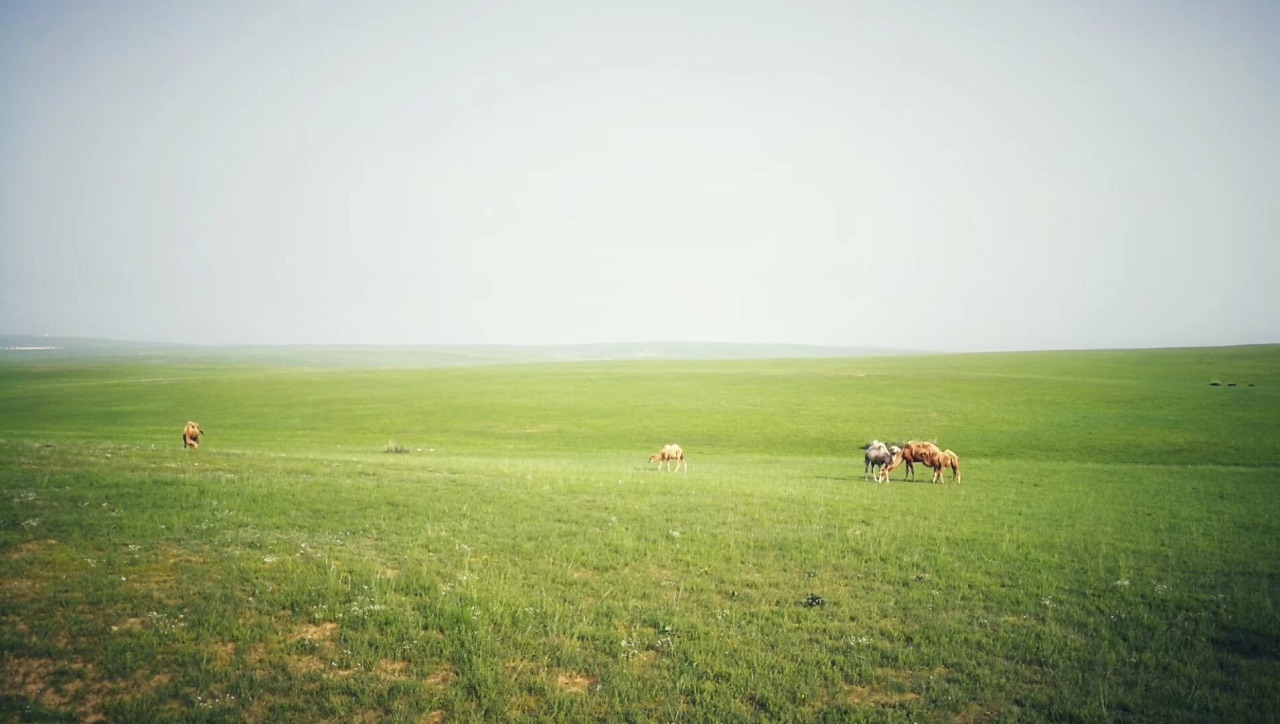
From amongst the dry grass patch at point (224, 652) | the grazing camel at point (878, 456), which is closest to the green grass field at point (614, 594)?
the dry grass patch at point (224, 652)

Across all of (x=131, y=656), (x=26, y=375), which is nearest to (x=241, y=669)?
(x=131, y=656)

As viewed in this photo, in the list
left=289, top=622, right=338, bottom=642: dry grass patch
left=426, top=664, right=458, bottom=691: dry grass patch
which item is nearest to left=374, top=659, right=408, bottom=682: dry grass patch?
left=426, top=664, right=458, bottom=691: dry grass patch

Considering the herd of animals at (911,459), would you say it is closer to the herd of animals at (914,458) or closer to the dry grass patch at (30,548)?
the herd of animals at (914,458)

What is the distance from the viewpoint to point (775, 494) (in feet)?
72.4

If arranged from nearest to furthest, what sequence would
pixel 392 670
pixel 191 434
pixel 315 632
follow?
pixel 392 670, pixel 315 632, pixel 191 434

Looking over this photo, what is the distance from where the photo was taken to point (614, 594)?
11547 mm

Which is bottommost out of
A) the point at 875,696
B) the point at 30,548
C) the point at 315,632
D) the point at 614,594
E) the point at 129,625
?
the point at 875,696

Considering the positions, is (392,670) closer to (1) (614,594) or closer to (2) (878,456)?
(1) (614,594)

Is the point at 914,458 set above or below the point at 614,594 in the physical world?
below

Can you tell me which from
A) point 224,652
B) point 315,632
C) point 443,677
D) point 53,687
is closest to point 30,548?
point 53,687

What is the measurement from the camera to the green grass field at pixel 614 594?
8.19m

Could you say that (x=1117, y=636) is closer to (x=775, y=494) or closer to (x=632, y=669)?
(x=632, y=669)

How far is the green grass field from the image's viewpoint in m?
8.19

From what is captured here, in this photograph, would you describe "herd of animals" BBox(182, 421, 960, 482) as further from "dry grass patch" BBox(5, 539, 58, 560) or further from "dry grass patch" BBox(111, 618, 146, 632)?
"dry grass patch" BBox(111, 618, 146, 632)
